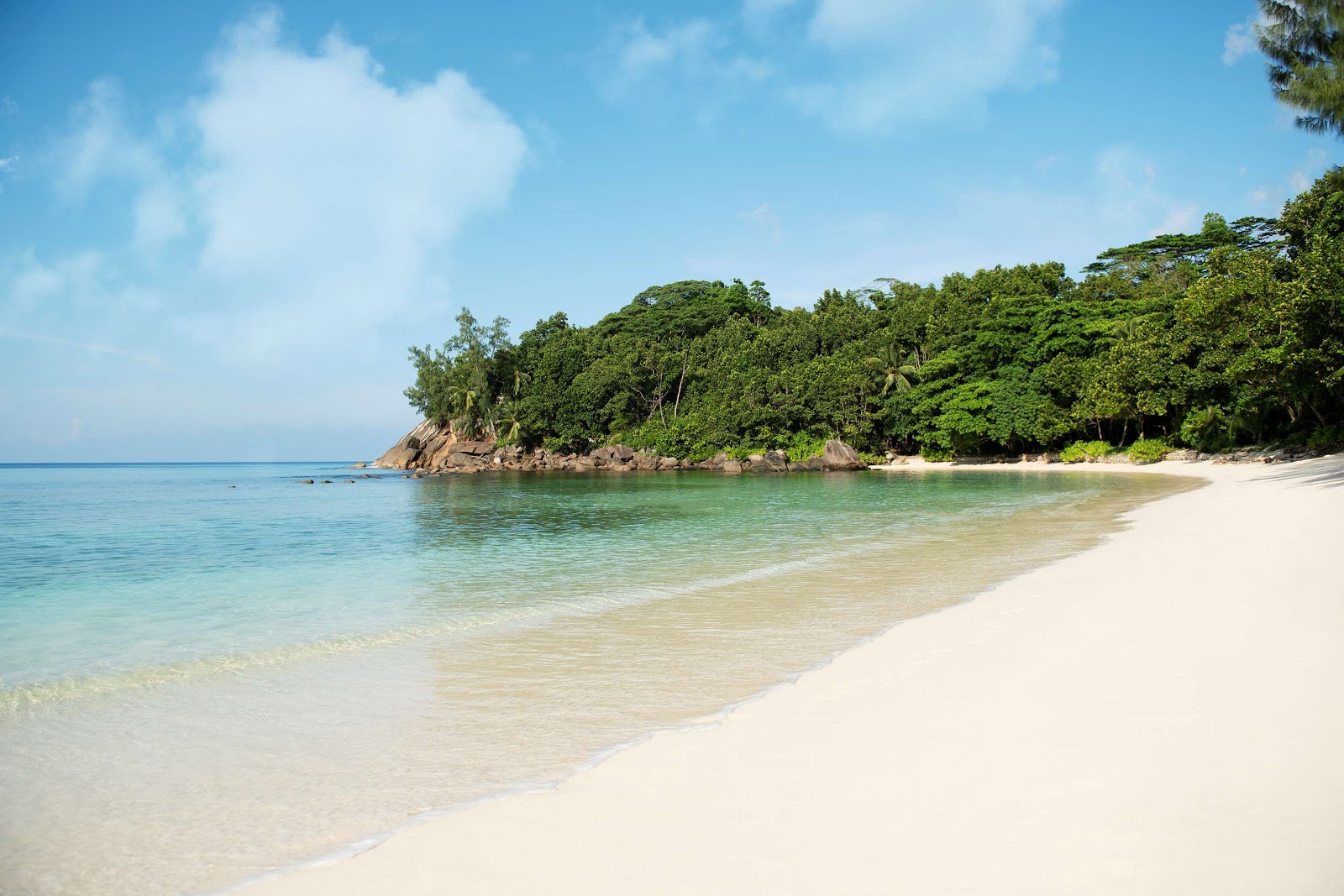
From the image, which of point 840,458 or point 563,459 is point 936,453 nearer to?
point 840,458

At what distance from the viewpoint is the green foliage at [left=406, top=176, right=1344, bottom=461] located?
29.4 metres

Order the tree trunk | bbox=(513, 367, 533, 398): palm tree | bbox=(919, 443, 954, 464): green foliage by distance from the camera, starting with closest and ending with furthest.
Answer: bbox=(919, 443, 954, 464): green foliage, the tree trunk, bbox=(513, 367, 533, 398): palm tree

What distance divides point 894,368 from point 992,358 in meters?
7.94

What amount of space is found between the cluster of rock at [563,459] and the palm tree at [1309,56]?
127ft

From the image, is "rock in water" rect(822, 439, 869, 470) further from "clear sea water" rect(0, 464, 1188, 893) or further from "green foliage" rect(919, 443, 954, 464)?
"clear sea water" rect(0, 464, 1188, 893)

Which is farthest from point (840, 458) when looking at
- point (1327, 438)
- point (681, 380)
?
point (1327, 438)

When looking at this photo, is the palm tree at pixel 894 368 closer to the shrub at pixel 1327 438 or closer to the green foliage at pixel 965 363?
the green foliage at pixel 965 363

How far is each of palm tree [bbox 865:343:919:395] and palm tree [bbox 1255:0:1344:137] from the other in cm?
3895

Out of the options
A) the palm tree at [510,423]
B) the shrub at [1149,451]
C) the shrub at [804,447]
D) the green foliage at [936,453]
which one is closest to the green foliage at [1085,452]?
the shrub at [1149,451]

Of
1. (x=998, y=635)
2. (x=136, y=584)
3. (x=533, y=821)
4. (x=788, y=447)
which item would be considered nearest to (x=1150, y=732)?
(x=998, y=635)

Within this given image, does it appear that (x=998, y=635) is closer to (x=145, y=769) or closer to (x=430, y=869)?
(x=430, y=869)

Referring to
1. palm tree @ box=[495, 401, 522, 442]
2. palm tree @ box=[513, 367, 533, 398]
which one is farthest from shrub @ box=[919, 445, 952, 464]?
palm tree @ box=[513, 367, 533, 398]

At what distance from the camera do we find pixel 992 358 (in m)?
50.6

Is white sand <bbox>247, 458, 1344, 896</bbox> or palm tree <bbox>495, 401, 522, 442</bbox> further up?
palm tree <bbox>495, 401, 522, 442</bbox>
